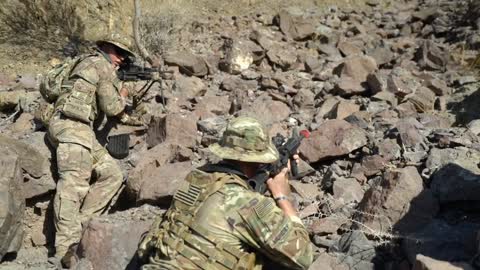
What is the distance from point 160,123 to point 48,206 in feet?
4.10

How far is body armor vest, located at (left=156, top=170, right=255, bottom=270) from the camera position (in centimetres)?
270

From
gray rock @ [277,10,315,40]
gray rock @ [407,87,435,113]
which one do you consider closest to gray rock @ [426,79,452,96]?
gray rock @ [407,87,435,113]

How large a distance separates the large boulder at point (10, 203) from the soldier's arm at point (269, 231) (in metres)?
2.05

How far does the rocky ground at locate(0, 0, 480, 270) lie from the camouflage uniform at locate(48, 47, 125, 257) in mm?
219

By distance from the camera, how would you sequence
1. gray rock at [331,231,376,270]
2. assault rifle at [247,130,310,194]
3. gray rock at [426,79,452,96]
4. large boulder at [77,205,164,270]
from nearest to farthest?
assault rifle at [247,130,310,194]
gray rock at [331,231,376,270]
large boulder at [77,205,164,270]
gray rock at [426,79,452,96]

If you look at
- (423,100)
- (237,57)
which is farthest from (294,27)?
(423,100)

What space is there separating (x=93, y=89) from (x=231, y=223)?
226cm

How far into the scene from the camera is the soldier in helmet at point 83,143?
4.25 meters

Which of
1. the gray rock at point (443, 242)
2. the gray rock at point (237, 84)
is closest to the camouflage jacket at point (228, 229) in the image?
the gray rock at point (443, 242)

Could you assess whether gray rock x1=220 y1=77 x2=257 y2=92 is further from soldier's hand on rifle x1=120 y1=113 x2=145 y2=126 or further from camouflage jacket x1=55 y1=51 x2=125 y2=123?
camouflage jacket x1=55 y1=51 x2=125 y2=123

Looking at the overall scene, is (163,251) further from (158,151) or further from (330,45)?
(330,45)

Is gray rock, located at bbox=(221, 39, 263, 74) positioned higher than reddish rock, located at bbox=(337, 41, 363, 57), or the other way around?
gray rock, located at bbox=(221, 39, 263, 74)

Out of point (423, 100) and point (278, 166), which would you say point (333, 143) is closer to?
point (278, 166)

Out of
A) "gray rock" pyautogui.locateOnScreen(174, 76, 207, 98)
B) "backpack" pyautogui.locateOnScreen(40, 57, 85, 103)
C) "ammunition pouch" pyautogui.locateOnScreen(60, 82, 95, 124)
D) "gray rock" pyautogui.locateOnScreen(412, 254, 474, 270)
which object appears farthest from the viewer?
"gray rock" pyautogui.locateOnScreen(174, 76, 207, 98)
